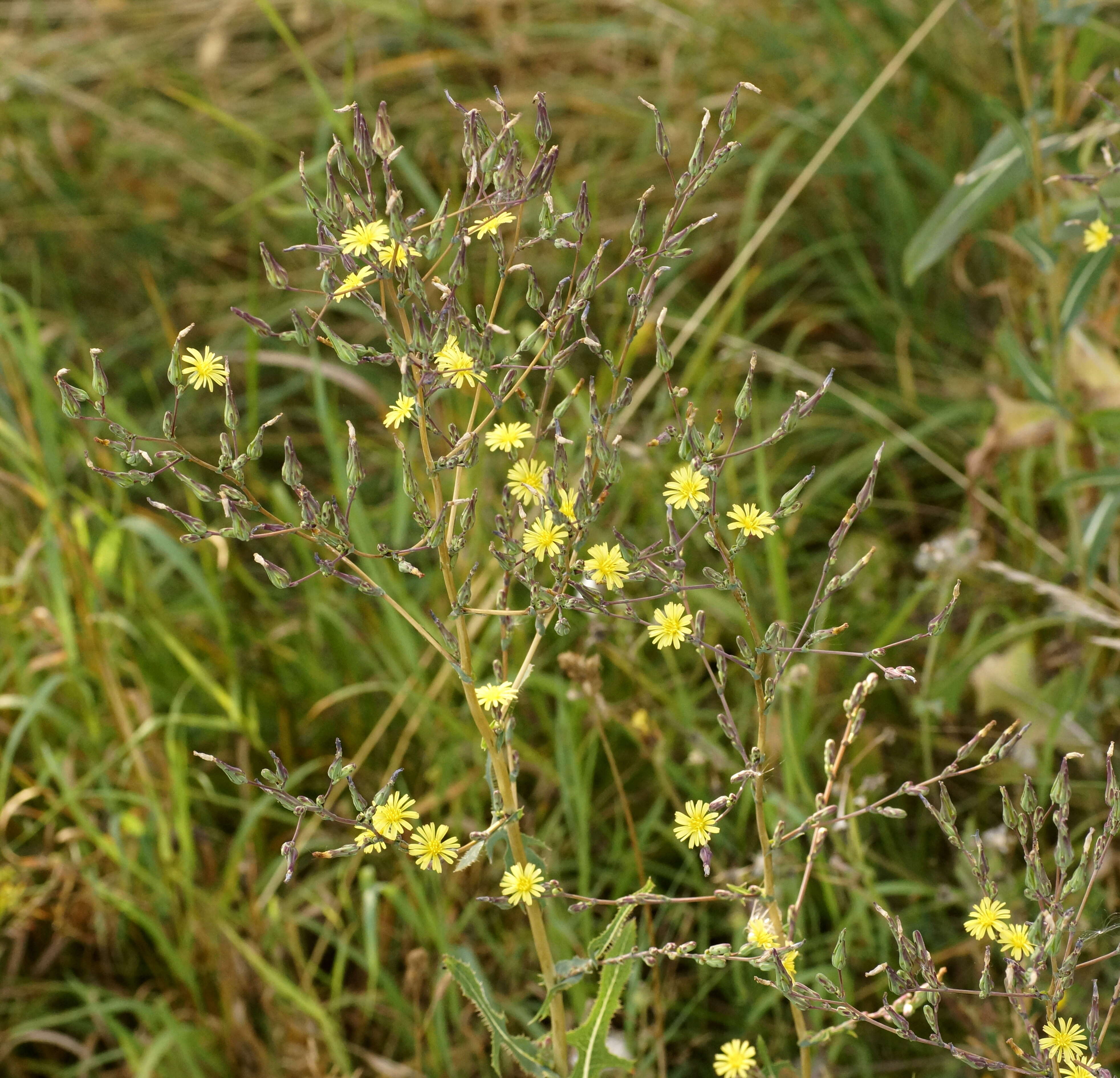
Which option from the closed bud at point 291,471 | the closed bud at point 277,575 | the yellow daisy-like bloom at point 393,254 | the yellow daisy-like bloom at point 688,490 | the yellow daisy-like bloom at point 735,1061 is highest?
the yellow daisy-like bloom at point 393,254

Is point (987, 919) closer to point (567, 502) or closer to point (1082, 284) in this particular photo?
point (567, 502)

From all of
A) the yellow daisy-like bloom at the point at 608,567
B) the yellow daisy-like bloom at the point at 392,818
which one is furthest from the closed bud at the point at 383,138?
the yellow daisy-like bloom at the point at 392,818

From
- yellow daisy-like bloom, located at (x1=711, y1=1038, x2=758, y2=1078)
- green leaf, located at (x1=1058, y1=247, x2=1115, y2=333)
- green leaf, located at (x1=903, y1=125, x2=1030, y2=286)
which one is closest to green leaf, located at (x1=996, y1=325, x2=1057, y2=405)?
green leaf, located at (x1=1058, y1=247, x2=1115, y2=333)

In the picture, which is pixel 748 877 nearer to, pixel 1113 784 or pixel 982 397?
pixel 1113 784

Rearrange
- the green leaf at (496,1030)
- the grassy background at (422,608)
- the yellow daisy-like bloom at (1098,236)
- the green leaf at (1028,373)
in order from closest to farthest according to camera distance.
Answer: the green leaf at (496,1030)
the yellow daisy-like bloom at (1098,236)
the grassy background at (422,608)
the green leaf at (1028,373)

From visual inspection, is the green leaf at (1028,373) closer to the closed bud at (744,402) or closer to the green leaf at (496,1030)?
the closed bud at (744,402)

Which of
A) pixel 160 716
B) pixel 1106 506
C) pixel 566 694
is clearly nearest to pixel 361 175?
pixel 160 716

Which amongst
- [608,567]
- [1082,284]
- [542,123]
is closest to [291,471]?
[608,567]

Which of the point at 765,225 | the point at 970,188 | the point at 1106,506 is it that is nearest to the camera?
the point at 1106,506
